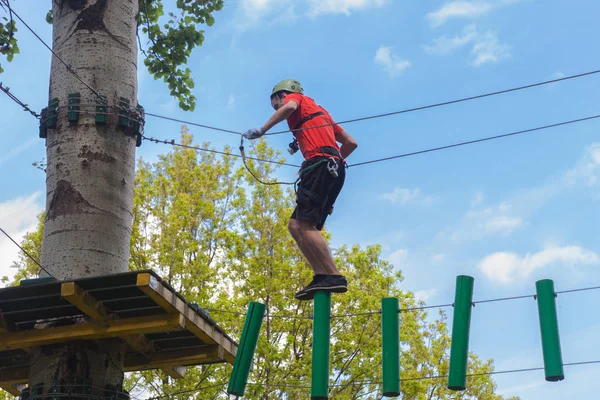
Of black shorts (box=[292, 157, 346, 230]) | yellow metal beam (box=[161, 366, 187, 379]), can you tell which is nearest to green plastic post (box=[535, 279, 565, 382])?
black shorts (box=[292, 157, 346, 230])

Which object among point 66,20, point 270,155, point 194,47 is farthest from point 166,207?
point 66,20

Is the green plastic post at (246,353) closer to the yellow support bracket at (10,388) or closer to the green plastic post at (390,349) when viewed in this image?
the green plastic post at (390,349)

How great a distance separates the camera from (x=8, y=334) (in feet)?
20.3

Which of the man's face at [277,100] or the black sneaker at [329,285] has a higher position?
the man's face at [277,100]

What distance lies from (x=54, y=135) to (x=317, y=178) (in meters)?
2.40


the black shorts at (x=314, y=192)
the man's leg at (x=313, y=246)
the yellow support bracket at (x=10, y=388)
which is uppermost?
the black shorts at (x=314, y=192)

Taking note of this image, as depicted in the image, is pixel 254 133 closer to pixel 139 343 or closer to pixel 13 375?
pixel 139 343

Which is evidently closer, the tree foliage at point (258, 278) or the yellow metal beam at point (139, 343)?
A: the yellow metal beam at point (139, 343)

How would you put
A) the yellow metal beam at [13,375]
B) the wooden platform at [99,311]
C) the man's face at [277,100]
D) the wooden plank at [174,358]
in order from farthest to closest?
1. the man's face at [277,100]
2. the yellow metal beam at [13,375]
3. the wooden plank at [174,358]
4. the wooden platform at [99,311]

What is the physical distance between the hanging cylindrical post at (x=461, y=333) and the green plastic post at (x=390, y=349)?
1.45 feet

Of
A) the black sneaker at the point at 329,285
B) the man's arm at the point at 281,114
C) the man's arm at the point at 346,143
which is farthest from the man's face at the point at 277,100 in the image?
the black sneaker at the point at 329,285

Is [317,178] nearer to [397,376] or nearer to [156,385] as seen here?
[397,376]

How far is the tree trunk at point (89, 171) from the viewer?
20.3ft

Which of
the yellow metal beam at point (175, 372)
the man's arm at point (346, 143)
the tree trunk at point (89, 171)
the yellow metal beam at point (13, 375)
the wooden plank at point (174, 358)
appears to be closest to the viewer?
the tree trunk at point (89, 171)
